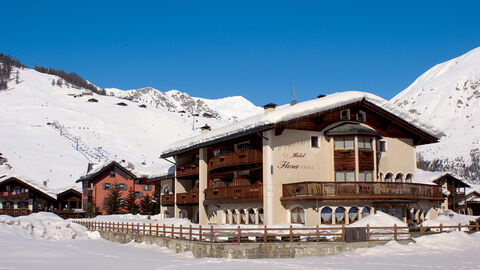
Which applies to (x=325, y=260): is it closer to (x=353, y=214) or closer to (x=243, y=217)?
(x=353, y=214)

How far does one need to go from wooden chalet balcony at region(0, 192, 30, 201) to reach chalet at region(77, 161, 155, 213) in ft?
28.4

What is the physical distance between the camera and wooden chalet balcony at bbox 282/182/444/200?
3428 centimetres

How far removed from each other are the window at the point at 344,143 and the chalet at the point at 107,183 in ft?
143

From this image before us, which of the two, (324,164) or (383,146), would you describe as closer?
(324,164)

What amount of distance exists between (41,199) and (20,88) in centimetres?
10890

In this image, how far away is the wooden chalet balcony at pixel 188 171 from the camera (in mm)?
47594

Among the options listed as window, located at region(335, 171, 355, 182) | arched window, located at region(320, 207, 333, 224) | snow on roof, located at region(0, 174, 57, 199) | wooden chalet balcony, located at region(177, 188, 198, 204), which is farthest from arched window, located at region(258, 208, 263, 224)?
snow on roof, located at region(0, 174, 57, 199)

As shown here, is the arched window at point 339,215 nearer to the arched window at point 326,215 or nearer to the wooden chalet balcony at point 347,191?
the arched window at point 326,215

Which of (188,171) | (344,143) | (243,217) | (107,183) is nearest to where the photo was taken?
(344,143)

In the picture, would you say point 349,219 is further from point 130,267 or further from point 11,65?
point 11,65

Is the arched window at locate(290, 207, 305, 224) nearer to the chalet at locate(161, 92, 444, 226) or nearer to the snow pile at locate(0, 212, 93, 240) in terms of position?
the chalet at locate(161, 92, 444, 226)

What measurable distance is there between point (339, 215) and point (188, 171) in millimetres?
17976

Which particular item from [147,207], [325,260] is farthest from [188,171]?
[325,260]

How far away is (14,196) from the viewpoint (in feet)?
226
